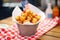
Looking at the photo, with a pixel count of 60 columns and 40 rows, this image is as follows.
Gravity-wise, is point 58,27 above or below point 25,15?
below

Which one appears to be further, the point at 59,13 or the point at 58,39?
the point at 59,13

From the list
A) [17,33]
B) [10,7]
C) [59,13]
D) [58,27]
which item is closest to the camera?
[17,33]

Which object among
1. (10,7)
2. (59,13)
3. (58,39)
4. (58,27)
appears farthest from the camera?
(10,7)

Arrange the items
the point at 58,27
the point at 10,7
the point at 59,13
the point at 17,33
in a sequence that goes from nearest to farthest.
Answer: the point at 17,33, the point at 58,27, the point at 59,13, the point at 10,7

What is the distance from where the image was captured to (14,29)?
124 cm

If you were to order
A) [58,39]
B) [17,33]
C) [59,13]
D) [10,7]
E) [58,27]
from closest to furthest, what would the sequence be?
[58,39], [17,33], [58,27], [59,13], [10,7]

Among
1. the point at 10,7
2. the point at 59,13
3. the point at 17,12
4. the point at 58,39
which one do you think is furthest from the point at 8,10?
the point at 58,39

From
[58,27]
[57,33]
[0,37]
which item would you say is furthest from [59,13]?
[0,37]

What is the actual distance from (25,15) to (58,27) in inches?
15.2

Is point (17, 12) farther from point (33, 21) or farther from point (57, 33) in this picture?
point (57, 33)

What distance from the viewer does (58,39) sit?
102 cm

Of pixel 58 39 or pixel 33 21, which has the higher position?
pixel 33 21

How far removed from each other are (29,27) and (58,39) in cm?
22

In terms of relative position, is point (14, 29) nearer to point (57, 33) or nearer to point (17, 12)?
point (17, 12)
